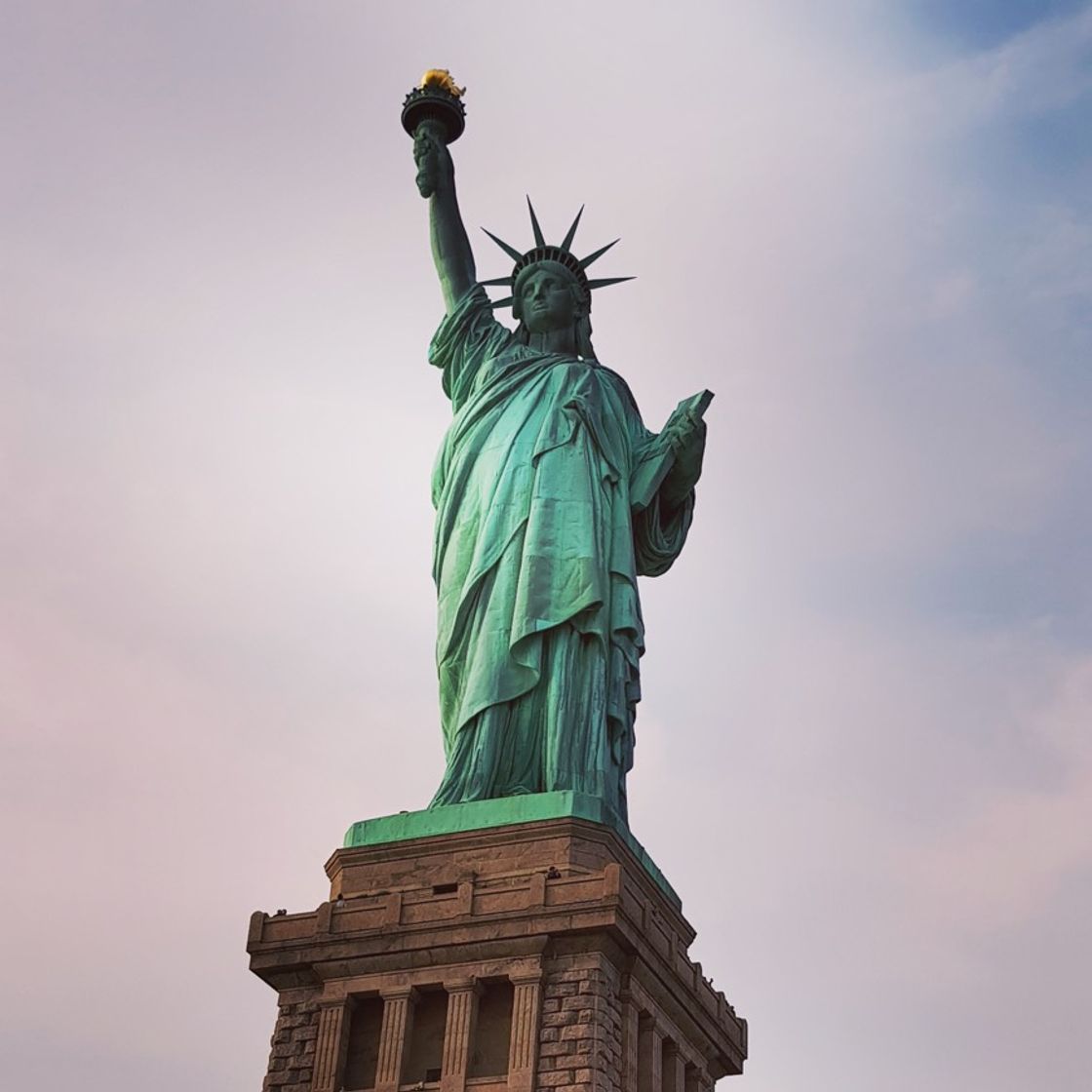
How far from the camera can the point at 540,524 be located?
75.2 feet

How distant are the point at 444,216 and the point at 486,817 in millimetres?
9537

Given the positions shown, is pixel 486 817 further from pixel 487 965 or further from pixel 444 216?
pixel 444 216

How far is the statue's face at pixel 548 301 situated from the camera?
2586 centimetres

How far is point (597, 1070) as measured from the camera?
60.0 feet

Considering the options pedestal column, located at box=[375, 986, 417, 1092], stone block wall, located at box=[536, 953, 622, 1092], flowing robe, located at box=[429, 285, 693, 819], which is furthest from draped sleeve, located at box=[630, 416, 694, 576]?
pedestal column, located at box=[375, 986, 417, 1092]

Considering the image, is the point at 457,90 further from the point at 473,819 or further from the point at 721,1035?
the point at 721,1035

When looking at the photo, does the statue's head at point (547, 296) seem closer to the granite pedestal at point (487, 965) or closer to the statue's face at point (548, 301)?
the statue's face at point (548, 301)

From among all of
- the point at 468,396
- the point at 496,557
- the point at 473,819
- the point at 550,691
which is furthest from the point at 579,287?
the point at 473,819

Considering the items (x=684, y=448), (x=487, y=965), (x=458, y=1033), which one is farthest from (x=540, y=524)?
(x=458, y=1033)

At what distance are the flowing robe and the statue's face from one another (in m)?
0.47

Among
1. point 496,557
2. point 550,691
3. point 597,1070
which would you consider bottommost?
point 597,1070

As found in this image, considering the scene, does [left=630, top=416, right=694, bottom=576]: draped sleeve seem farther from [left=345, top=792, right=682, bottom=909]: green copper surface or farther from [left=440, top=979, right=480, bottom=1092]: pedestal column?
[left=440, top=979, right=480, bottom=1092]: pedestal column

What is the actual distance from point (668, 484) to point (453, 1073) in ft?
28.4

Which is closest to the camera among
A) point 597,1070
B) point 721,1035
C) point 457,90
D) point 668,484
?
point 597,1070
